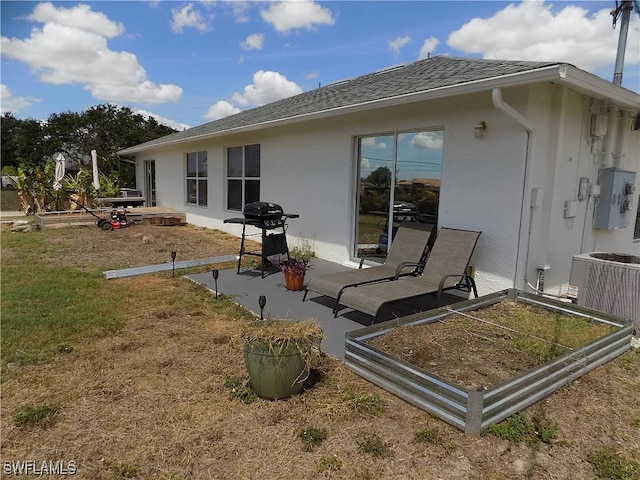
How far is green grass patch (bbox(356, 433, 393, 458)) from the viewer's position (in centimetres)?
227

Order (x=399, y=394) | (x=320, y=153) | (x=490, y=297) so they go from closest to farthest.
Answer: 1. (x=399, y=394)
2. (x=490, y=297)
3. (x=320, y=153)

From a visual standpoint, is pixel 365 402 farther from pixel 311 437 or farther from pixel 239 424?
pixel 239 424

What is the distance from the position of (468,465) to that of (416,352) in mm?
1181

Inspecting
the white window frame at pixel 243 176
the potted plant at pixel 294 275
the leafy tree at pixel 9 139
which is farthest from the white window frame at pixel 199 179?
the leafy tree at pixel 9 139

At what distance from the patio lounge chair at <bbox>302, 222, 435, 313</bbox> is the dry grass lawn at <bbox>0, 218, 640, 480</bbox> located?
1.31 m

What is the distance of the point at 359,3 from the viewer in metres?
7.48

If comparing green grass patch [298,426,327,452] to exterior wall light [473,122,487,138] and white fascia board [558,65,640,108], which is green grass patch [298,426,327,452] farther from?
exterior wall light [473,122,487,138]

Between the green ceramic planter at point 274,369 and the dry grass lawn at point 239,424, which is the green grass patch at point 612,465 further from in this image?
the green ceramic planter at point 274,369

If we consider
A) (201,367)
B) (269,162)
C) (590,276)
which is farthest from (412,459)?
(269,162)

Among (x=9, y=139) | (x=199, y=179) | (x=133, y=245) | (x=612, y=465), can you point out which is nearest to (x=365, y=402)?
(x=612, y=465)

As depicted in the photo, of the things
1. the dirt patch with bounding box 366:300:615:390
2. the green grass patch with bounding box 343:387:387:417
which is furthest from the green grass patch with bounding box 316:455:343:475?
the dirt patch with bounding box 366:300:615:390

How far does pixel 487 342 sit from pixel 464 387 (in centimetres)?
123

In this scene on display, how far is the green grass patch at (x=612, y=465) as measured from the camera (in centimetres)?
213

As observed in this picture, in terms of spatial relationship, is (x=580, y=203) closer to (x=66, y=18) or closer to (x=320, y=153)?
(x=320, y=153)
